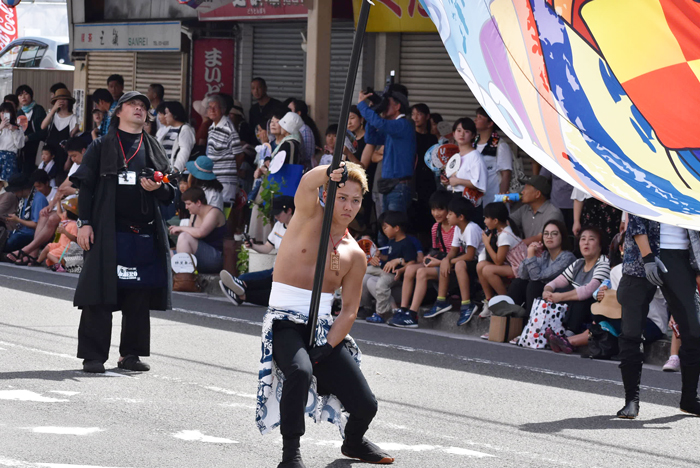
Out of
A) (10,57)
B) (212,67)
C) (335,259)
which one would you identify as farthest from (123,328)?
(10,57)

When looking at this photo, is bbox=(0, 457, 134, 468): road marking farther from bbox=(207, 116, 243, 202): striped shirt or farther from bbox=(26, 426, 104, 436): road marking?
bbox=(207, 116, 243, 202): striped shirt

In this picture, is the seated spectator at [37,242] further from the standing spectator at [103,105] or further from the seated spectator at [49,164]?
the standing spectator at [103,105]

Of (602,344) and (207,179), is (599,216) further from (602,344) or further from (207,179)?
(207,179)

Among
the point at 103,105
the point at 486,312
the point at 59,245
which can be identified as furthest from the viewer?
the point at 103,105

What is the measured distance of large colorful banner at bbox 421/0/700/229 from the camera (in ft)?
11.7

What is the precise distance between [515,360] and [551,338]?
0.70 m

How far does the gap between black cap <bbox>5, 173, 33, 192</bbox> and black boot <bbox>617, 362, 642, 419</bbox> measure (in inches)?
498

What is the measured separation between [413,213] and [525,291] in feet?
8.16

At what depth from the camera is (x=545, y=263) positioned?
1084 centimetres

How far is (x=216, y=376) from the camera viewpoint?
8.32 m

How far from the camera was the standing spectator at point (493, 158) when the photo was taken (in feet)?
39.8

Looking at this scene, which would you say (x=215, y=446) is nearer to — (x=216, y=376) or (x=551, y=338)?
(x=216, y=376)

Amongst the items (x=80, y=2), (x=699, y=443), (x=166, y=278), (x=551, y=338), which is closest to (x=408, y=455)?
(x=699, y=443)

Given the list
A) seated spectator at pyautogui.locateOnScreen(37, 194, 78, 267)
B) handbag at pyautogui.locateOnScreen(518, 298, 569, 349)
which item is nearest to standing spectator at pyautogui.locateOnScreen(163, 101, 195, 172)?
seated spectator at pyautogui.locateOnScreen(37, 194, 78, 267)
